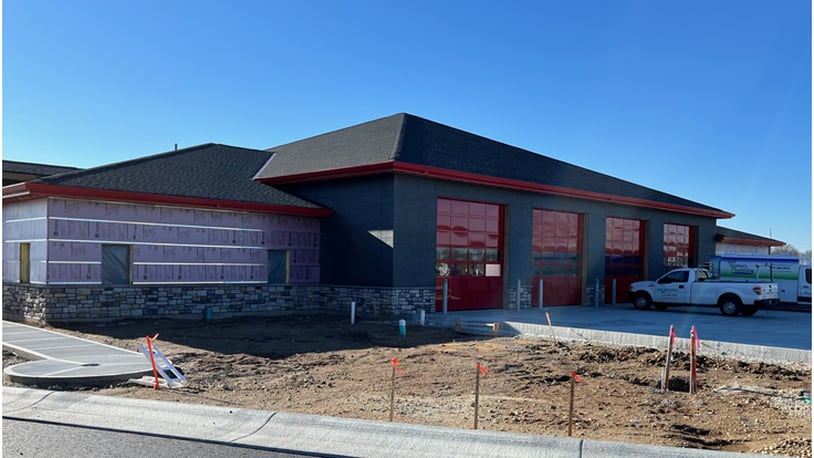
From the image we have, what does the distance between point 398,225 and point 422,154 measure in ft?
9.81

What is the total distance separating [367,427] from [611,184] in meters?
26.4

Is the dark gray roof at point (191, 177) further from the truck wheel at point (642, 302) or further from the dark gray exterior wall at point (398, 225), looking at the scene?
the truck wheel at point (642, 302)

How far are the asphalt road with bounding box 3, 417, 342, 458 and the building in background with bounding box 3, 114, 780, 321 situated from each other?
11798mm

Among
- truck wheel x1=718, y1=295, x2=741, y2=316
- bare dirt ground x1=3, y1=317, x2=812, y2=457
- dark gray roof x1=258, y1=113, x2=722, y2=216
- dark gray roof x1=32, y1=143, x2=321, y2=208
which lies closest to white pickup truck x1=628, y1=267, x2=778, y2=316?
truck wheel x1=718, y1=295, x2=741, y2=316

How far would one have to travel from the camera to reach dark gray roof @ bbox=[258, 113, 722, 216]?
75.6 ft

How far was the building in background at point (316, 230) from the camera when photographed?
1898 cm

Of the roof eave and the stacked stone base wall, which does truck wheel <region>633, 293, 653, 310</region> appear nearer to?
the stacked stone base wall

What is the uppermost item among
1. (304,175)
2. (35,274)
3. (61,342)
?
(304,175)

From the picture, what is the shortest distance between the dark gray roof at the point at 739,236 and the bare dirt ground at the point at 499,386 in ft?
84.7

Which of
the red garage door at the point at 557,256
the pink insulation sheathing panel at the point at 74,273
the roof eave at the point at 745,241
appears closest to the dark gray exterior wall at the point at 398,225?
the red garage door at the point at 557,256

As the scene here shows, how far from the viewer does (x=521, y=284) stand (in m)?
25.2

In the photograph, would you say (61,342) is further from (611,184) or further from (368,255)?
(611,184)

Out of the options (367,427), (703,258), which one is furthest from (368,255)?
(703,258)

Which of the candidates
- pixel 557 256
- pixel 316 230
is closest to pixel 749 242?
pixel 557 256
